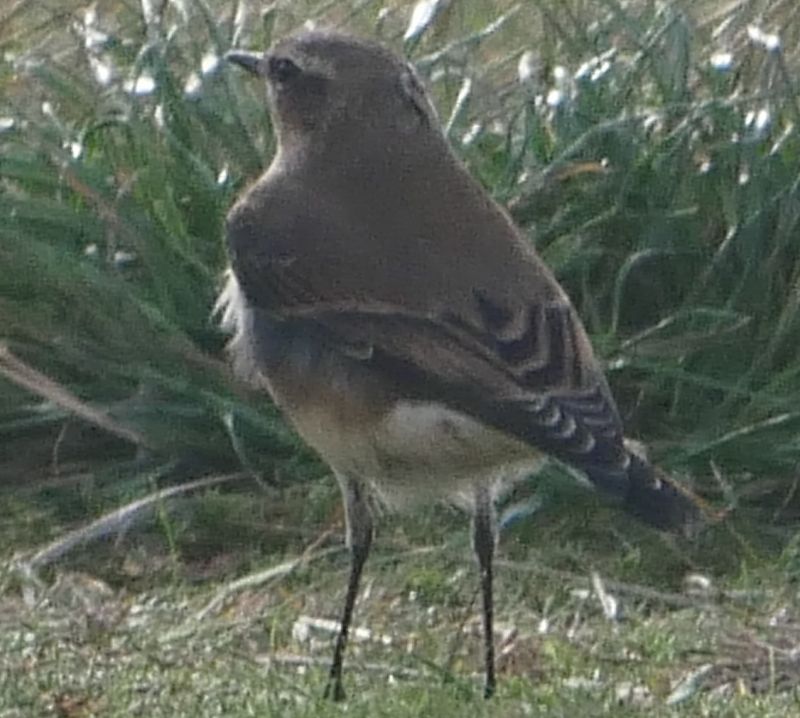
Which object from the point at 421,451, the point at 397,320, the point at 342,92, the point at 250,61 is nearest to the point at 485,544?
the point at 421,451

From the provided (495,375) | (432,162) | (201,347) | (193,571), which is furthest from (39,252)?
(495,375)

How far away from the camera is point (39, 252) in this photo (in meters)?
6.65

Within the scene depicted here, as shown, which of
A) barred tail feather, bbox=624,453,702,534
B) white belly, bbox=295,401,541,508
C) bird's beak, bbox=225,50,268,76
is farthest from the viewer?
bird's beak, bbox=225,50,268,76

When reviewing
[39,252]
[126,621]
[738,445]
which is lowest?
[738,445]

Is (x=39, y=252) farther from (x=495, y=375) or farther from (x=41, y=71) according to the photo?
(x=495, y=375)

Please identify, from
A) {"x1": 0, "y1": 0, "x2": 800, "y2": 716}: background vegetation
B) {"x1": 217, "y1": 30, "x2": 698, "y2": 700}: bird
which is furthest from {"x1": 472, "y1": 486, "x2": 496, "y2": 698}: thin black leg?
{"x1": 0, "y1": 0, "x2": 800, "y2": 716}: background vegetation

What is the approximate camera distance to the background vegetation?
5.22 metres

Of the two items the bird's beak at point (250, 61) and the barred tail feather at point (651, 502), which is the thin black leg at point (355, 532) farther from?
the bird's beak at point (250, 61)

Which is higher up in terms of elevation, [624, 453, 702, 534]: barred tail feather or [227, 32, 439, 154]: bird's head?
[227, 32, 439, 154]: bird's head

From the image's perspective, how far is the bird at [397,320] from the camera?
15.3ft

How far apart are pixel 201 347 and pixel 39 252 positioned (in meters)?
0.48

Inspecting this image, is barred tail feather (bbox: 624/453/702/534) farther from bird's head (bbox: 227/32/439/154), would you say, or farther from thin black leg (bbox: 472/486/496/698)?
bird's head (bbox: 227/32/439/154)

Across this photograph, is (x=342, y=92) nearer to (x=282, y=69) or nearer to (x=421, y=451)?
(x=282, y=69)

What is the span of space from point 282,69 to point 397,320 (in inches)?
28.6
